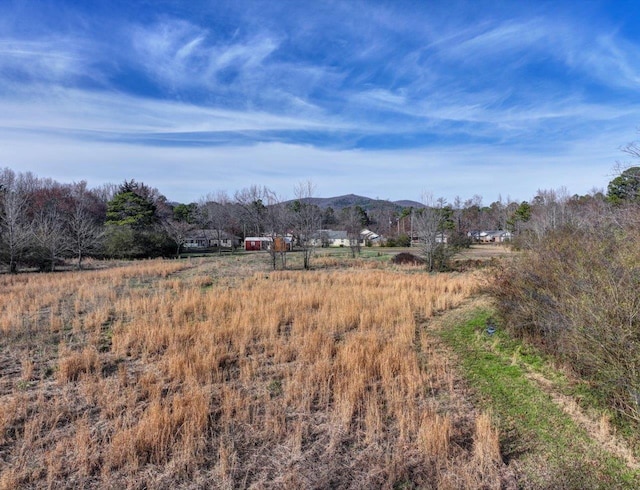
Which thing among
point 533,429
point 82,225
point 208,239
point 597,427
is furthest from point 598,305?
point 208,239

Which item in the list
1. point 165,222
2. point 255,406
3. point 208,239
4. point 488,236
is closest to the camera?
point 255,406

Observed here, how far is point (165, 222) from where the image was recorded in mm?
45719

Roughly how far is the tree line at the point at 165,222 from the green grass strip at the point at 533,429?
2834mm

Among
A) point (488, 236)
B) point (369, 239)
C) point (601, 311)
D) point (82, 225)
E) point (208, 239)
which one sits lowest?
point (488, 236)

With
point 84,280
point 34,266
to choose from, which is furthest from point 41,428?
point 34,266

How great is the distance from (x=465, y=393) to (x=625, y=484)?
208 centimetres

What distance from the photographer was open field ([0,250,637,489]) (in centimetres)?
329

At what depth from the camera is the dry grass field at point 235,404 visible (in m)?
3.30

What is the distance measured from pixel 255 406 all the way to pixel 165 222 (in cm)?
4560

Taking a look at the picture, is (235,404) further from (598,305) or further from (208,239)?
(208,239)

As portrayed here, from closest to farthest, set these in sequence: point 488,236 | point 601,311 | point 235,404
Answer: point 601,311, point 235,404, point 488,236

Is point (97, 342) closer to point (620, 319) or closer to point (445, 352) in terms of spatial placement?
point (445, 352)

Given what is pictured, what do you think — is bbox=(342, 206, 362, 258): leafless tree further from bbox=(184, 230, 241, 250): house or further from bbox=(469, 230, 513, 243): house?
bbox=(469, 230, 513, 243): house

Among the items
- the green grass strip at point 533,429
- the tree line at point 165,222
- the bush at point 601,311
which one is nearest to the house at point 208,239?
the tree line at point 165,222
